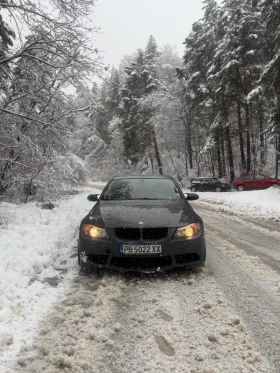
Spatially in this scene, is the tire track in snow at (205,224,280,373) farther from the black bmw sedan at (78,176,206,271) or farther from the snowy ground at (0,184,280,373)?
the black bmw sedan at (78,176,206,271)

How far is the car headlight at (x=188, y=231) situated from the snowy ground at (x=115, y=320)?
594 millimetres

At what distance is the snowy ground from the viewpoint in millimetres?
2348

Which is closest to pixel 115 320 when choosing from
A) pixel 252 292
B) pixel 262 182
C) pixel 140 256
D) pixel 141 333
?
pixel 141 333

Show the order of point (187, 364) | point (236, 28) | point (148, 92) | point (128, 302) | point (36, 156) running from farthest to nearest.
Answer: point (148, 92), point (236, 28), point (36, 156), point (128, 302), point (187, 364)

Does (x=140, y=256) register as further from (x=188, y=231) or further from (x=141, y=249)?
(x=188, y=231)

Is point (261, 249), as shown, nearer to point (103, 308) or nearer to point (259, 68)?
point (103, 308)

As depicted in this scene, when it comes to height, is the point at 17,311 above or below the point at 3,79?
below

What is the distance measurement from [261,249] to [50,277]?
4035 mm

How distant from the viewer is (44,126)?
7316mm

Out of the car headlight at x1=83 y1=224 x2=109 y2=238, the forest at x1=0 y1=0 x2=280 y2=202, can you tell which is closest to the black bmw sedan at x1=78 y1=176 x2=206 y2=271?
the car headlight at x1=83 y1=224 x2=109 y2=238

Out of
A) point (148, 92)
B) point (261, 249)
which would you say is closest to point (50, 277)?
point (261, 249)

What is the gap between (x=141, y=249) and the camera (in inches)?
156

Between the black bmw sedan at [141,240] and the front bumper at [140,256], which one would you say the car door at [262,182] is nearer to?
the black bmw sedan at [141,240]

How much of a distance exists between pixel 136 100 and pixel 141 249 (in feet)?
103
